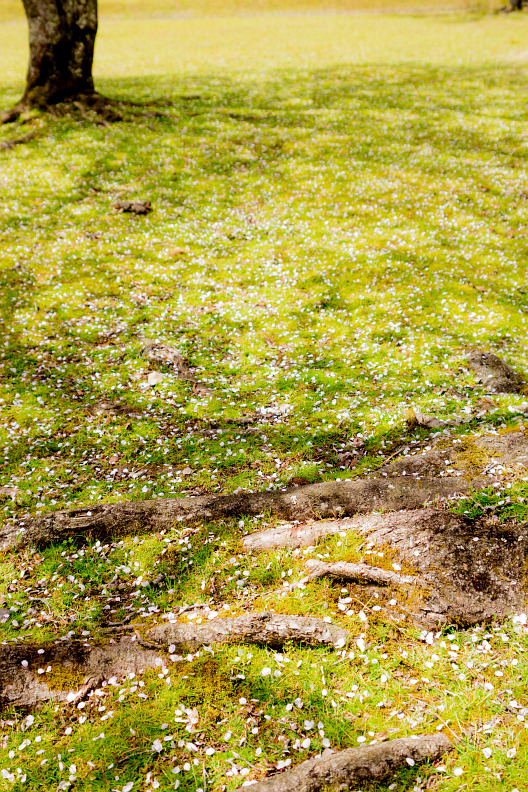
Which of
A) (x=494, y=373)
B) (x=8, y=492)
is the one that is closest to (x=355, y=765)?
(x=8, y=492)

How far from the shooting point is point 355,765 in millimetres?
4805

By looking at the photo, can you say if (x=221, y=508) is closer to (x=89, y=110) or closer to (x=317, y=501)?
(x=317, y=501)

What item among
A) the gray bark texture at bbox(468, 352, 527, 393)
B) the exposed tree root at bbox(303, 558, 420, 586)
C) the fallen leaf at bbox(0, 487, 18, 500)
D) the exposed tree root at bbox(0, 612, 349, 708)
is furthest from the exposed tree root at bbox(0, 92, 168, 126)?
the exposed tree root at bbox(0, 612, 349, 708)

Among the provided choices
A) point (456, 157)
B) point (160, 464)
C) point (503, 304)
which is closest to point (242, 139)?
point (456, 157)

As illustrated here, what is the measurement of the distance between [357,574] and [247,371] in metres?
7.04

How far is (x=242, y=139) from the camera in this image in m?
26.5

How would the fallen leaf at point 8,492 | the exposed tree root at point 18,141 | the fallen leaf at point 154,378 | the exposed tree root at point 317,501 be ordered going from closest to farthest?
the exposed tree root at point 317,501 < the fallen leaf at point 8,492 < the fallen leaf at point 154,378 < the exposed tree root at point 18,141

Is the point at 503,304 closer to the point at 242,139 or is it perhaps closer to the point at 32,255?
the point at 32,255

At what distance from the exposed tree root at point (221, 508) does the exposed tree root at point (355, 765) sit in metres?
3.02

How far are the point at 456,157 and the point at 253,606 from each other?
979 inches

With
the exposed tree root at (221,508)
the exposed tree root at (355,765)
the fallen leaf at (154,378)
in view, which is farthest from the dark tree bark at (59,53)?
the exposed tree root at (355,765)

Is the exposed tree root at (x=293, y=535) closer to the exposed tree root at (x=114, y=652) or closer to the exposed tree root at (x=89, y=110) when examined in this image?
the exposed tree root at (x=114, y=652)

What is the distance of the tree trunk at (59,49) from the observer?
77.6 feet

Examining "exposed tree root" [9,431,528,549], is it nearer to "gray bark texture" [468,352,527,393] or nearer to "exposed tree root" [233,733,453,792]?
"gray bark texture" [468,352,527,393]
